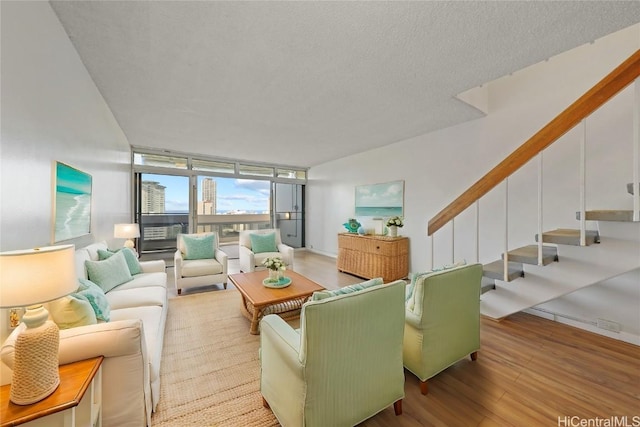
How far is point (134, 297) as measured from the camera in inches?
86.4

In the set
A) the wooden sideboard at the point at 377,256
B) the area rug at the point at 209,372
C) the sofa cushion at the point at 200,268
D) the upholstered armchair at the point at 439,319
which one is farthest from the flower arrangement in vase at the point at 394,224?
the sofa cushion at the point at 200,268

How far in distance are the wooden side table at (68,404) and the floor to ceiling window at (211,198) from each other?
4.74m

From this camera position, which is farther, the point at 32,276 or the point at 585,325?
the point at 585,325

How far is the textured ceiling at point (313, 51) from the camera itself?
1.59 m

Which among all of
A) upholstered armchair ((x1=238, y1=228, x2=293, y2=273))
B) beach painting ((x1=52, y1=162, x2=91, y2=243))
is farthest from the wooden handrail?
beach painting ((x1=52, y1=162, x2=91, y2=243))

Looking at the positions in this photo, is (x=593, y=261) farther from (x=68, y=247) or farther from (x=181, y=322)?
(x=181, y=322)

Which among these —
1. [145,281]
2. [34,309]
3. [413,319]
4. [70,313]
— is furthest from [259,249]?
[34,309]

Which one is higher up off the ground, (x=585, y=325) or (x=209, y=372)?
(x=585, y=325)

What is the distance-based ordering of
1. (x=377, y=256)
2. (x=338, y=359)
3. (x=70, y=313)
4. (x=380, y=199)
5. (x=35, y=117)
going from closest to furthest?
(x=338, y=359), (x=70, y=313), (x=35, y=117), (x=377, y=256), (x=380, y=199)

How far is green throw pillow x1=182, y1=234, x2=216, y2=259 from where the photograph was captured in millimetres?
3834

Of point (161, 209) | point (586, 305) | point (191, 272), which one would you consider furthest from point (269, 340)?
point (161, 209)

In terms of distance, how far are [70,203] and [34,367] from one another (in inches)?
61.4

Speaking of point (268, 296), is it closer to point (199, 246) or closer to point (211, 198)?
point (199, 246)

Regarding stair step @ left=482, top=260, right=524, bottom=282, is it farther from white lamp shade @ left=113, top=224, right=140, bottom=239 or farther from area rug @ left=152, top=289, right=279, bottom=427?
white lamp shade @ left=113, top=224, right=140, bottom=239
